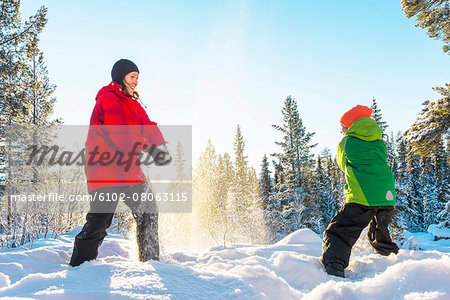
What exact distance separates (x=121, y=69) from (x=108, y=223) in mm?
1598

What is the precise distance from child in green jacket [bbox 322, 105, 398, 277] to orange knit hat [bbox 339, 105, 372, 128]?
0.50 feet

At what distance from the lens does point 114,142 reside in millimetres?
2693

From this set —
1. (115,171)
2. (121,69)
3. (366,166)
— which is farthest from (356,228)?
(121,69)

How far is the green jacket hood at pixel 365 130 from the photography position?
2852mm

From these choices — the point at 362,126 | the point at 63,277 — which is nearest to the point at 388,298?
the point at 63,277

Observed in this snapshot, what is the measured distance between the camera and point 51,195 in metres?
6.44

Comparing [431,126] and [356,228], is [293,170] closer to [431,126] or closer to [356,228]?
[431,126]

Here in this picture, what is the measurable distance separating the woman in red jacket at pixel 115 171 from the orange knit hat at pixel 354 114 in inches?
78.6

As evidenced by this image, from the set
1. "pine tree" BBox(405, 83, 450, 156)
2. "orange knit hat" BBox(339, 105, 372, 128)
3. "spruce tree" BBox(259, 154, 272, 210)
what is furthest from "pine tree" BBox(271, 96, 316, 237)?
"orange knit hat" BBox(339, 105, 372, 128)

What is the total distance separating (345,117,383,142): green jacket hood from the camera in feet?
9.36

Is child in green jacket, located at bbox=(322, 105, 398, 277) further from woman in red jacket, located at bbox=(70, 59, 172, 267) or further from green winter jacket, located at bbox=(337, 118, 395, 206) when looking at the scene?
woman in red jacket, located at bbox=(70, 59, 172, 267)

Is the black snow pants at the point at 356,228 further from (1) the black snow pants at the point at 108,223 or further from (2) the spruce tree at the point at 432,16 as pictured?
(2) the spruce tree at the point at 432,16

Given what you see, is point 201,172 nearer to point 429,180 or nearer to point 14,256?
point 14,256

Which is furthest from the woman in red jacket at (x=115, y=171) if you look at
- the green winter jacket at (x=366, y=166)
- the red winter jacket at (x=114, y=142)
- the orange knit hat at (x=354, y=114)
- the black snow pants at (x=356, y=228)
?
the orange knit hat at (x=354, y=114)
